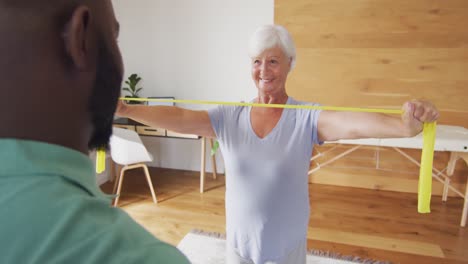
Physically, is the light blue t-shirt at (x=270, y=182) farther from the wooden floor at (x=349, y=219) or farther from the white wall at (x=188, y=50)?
the white wall at (x=188, y=50)

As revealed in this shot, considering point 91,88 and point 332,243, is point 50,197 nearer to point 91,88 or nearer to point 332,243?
point 91,88

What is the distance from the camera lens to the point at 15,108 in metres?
0.30

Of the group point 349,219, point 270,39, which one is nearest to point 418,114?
point 270,39

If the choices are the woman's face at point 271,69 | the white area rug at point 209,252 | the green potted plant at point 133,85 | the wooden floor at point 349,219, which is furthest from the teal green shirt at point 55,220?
the green potted plant at point 133,85

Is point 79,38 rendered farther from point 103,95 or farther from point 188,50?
point 188,50

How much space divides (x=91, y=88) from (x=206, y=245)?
2.21m

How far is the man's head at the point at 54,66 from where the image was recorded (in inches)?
11.6

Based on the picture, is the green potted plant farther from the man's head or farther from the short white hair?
the man's head

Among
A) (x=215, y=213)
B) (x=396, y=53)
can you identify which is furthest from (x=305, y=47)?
(x=215, y=213)

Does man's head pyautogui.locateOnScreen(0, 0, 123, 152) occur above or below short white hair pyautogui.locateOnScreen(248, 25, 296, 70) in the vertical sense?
below

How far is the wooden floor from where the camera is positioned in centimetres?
236

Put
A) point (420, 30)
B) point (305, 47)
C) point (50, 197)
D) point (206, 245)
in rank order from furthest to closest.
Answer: point (305, 47), point (420, 30), point (206, 245), point (50, 197)

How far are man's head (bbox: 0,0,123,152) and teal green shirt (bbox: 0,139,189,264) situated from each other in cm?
2

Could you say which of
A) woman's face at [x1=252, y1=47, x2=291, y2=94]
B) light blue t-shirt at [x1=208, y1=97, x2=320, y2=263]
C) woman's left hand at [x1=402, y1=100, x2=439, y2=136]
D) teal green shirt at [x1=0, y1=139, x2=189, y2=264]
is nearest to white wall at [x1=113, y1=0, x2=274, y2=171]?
woman's face at [x1=252, y1=47, x2=291, y2=94]
